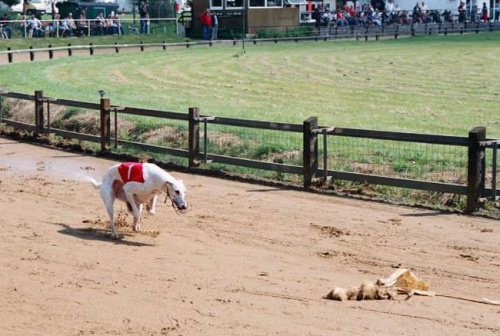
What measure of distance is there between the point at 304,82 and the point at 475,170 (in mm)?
22296

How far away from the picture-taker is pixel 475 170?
1402 cm

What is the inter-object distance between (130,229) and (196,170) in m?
5.26

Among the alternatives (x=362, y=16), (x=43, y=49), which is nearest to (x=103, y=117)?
(x=43, y=49)

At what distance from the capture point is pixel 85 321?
29.3ft

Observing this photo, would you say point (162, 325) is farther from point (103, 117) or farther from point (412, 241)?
point (103, 117)

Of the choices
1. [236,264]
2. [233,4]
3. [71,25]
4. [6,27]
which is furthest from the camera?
[233,4]

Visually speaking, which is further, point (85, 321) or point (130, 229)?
point (130, 229)

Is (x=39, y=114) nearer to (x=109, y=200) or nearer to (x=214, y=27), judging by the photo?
(x=109, y=200)

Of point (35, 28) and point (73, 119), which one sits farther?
point (35, 28)

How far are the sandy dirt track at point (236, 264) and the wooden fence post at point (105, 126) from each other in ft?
12.5

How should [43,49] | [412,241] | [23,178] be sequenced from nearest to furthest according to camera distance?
[412,241]
[23,178]
[43,49]

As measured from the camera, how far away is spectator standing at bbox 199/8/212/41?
60.3 m

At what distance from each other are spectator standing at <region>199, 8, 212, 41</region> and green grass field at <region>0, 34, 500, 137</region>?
192 inches

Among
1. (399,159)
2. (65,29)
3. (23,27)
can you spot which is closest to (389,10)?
(65,29)
